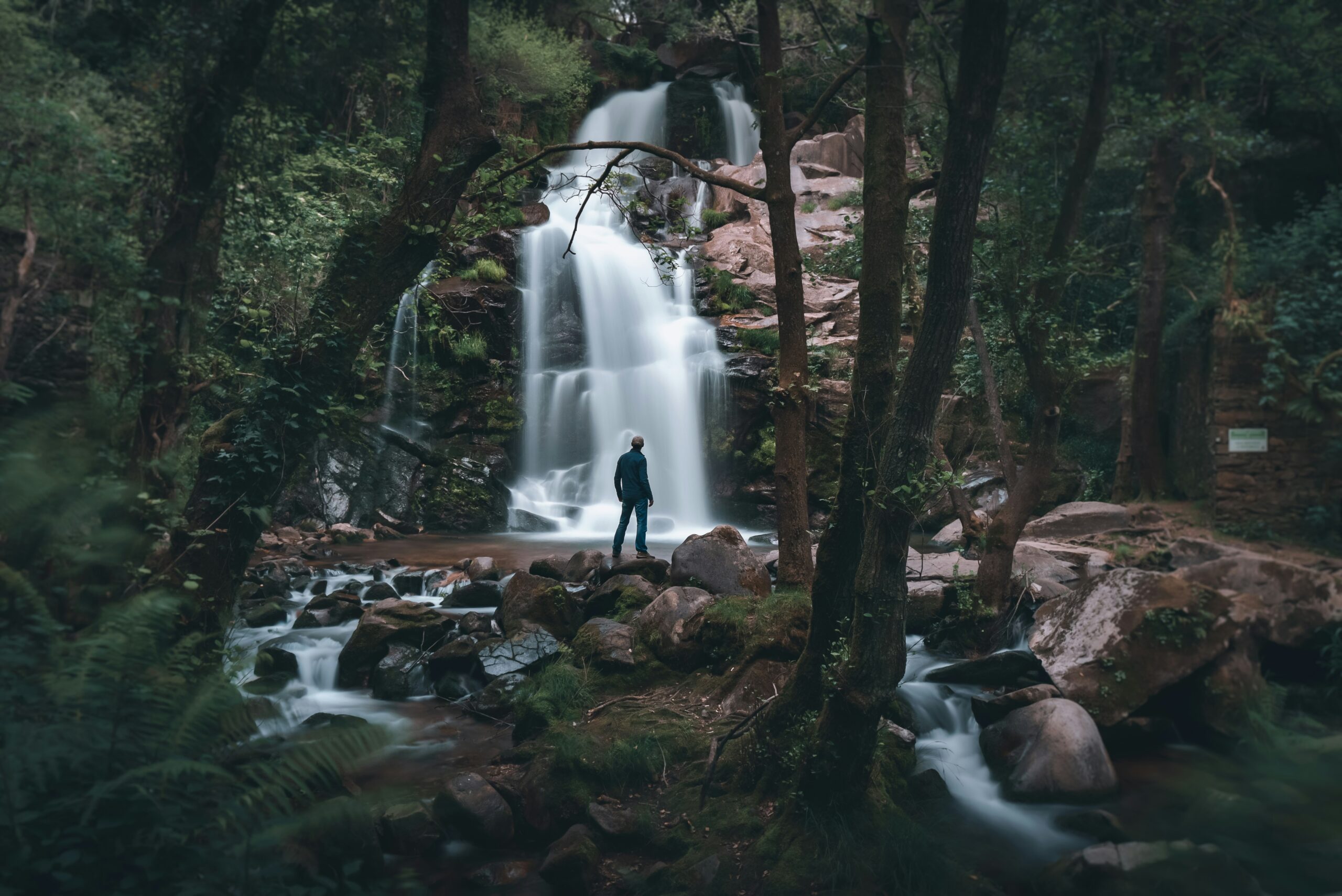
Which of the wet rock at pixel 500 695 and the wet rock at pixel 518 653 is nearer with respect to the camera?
the wet rock at pixel 500 695

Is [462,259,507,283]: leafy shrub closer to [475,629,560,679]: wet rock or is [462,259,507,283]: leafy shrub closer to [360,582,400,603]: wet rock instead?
[360,582,400,603]: wet rock

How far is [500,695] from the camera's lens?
6.80 meters

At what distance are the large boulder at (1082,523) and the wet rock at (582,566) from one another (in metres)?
6.51

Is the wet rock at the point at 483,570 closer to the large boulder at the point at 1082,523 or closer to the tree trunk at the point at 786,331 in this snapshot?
the tree trunk at the point at 786,331

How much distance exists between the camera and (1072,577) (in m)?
9.53

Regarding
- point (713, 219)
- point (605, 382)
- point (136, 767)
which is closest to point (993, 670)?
point (136, 767)

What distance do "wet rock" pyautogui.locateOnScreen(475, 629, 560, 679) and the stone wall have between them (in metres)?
9.73

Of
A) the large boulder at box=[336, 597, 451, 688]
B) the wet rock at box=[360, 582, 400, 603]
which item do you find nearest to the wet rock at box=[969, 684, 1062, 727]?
the large boulder at box=[336, 597, 451, 688]

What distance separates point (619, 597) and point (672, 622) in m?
1.41

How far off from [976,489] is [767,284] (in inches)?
286

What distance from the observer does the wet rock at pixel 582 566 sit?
9891 mm

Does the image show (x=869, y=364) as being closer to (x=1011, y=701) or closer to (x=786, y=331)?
(x=786, y=331)

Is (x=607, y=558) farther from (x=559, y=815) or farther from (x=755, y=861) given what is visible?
(x=755, y=861)

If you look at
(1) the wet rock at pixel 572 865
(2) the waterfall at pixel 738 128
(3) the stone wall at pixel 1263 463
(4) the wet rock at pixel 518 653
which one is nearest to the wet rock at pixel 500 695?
(4) the wet rock at pixel 518 653
